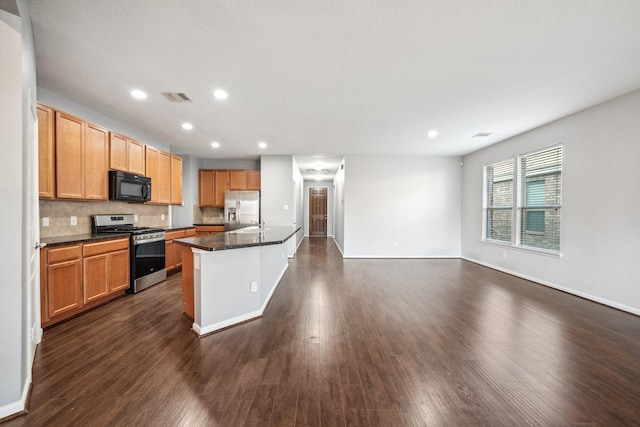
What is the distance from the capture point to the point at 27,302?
5.70 feet

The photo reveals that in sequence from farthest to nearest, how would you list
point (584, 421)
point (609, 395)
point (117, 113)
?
point (117, 113) → point (609, 395) → point (584, 421)

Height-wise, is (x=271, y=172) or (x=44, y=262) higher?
(x=271, y=172)

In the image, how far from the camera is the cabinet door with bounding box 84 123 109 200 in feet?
11.0

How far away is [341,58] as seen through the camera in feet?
7.70

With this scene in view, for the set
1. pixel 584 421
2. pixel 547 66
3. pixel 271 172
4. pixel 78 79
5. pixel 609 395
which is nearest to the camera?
pixel 584 421

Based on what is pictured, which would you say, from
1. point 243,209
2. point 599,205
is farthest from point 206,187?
point 599,205

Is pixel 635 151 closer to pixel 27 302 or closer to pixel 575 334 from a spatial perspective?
pixel 575 334

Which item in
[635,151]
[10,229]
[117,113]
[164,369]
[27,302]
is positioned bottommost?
[164,369]

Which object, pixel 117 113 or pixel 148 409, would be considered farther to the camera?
pixel 117 113

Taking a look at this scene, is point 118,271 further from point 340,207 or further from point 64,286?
point 340,207

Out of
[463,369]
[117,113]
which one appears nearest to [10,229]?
[117,113]

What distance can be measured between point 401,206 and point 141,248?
553 cm

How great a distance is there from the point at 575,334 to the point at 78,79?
5792 millimetres

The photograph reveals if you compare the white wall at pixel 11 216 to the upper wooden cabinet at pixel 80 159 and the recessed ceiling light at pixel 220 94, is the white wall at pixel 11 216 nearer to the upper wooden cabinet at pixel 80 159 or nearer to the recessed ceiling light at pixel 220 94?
the recessed ceiling light at pixel 220 94
